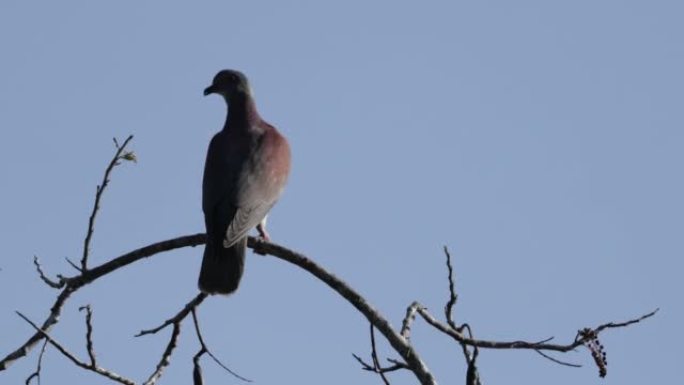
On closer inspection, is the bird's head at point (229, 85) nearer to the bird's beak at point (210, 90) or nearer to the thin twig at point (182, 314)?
the bird's beak at point (210, 90)

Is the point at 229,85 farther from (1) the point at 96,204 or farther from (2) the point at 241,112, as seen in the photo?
(1) the point at 96,204

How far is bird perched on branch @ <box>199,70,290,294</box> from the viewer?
527 centimetres

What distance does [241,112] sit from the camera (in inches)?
274

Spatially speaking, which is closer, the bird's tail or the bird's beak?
the bird's tail


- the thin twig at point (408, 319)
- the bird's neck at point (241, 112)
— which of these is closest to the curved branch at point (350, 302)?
the thin twig at point (408, 319)

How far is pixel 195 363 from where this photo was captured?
12.0 ft

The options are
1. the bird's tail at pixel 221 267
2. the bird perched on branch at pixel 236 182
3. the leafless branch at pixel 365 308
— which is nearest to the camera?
the leafless branch at pixel 365 308

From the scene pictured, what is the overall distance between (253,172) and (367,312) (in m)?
2.24

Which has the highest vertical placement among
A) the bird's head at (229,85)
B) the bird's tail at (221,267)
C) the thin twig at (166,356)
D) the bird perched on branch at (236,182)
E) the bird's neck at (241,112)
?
the bird's head at (229,85)

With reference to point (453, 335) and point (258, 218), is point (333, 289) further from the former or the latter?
point (258, 218)

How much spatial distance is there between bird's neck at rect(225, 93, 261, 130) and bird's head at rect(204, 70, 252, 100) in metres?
0.06

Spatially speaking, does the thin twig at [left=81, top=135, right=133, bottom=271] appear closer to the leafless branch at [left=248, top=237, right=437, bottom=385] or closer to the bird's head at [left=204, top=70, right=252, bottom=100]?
the leafless branch at [left=248, top=237, right=437, bottom=385]

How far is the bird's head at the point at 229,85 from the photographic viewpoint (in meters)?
7.18

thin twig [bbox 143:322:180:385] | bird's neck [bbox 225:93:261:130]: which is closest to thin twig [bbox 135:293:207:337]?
thin twig [bbox 143:322:180:385]
